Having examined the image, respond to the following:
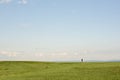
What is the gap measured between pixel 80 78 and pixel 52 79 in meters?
4.60

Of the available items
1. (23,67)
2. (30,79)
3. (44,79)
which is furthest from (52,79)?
(23,67)

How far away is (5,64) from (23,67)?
770cm

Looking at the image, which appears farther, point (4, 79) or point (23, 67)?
point (23, 67)

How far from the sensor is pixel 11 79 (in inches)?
1679

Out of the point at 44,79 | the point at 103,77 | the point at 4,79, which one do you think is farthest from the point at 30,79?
the point at 103,77

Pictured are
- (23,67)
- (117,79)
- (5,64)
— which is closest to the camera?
(117,79)

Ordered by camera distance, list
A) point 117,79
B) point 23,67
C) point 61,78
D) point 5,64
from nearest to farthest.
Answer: point 117,79
point 61,78
point 23,67
point 5,64

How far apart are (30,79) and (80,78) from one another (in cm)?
831

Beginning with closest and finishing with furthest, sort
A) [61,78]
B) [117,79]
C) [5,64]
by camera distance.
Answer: [117,79]
[61,78]
[5,64]

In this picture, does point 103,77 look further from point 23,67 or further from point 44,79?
point 23,67

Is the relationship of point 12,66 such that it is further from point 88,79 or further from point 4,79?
point 88,79

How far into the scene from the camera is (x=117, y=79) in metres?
38.4

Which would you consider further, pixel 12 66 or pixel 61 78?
pixel 12 66

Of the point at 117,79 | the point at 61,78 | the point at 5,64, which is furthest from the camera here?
the point at 5,64
